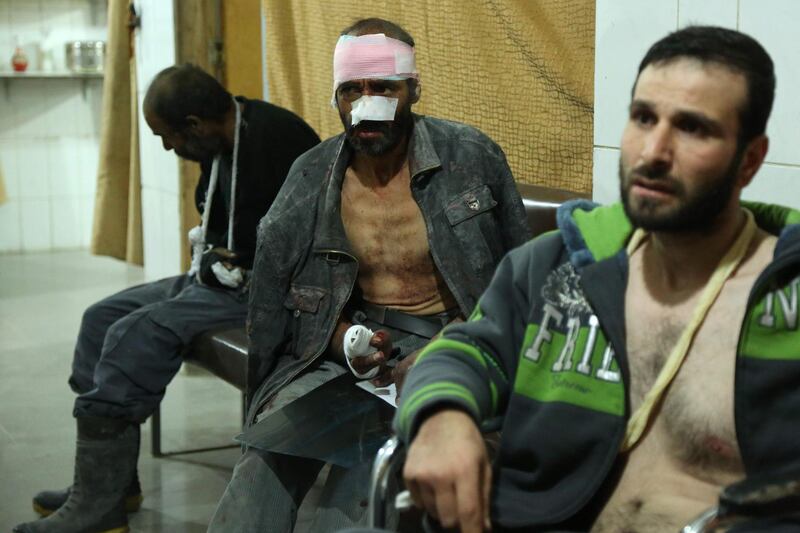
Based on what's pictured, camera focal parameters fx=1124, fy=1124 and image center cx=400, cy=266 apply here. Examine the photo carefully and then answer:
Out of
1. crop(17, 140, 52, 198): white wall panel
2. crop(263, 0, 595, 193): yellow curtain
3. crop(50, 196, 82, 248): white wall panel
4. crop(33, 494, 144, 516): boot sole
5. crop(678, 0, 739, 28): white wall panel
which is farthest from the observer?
crop(50, 196, 82, 248): white wall panel

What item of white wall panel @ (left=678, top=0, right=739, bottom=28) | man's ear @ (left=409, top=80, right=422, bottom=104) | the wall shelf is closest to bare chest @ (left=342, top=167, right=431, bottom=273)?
man's ear @ (left=409, top=80, right=422, bottom=104)

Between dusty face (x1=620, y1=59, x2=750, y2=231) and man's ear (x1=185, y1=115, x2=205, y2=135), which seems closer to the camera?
dusty face (x1=620, y1=59, x2=750, y2=231)

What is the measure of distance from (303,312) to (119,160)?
13.6ft

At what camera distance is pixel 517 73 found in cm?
340

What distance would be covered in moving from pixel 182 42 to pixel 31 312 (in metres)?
2.24

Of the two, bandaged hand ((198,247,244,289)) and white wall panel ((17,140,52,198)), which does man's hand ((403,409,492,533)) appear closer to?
bandaged hand ((198,247,244,289))

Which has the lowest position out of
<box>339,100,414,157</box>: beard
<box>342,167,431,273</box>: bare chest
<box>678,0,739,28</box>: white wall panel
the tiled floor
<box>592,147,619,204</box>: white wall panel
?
the tiled floor

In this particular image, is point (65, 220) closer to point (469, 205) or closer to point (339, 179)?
point (339, 179)

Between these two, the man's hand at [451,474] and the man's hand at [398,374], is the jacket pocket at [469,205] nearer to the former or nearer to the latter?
the man's hand at [398,374]

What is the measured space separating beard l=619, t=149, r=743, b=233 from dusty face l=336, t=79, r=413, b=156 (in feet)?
3.85

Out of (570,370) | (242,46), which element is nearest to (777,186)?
(570,370)

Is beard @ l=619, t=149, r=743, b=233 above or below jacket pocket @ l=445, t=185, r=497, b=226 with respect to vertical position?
above

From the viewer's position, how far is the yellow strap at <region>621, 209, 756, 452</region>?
167 cm

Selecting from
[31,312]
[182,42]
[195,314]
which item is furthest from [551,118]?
[31,312]
